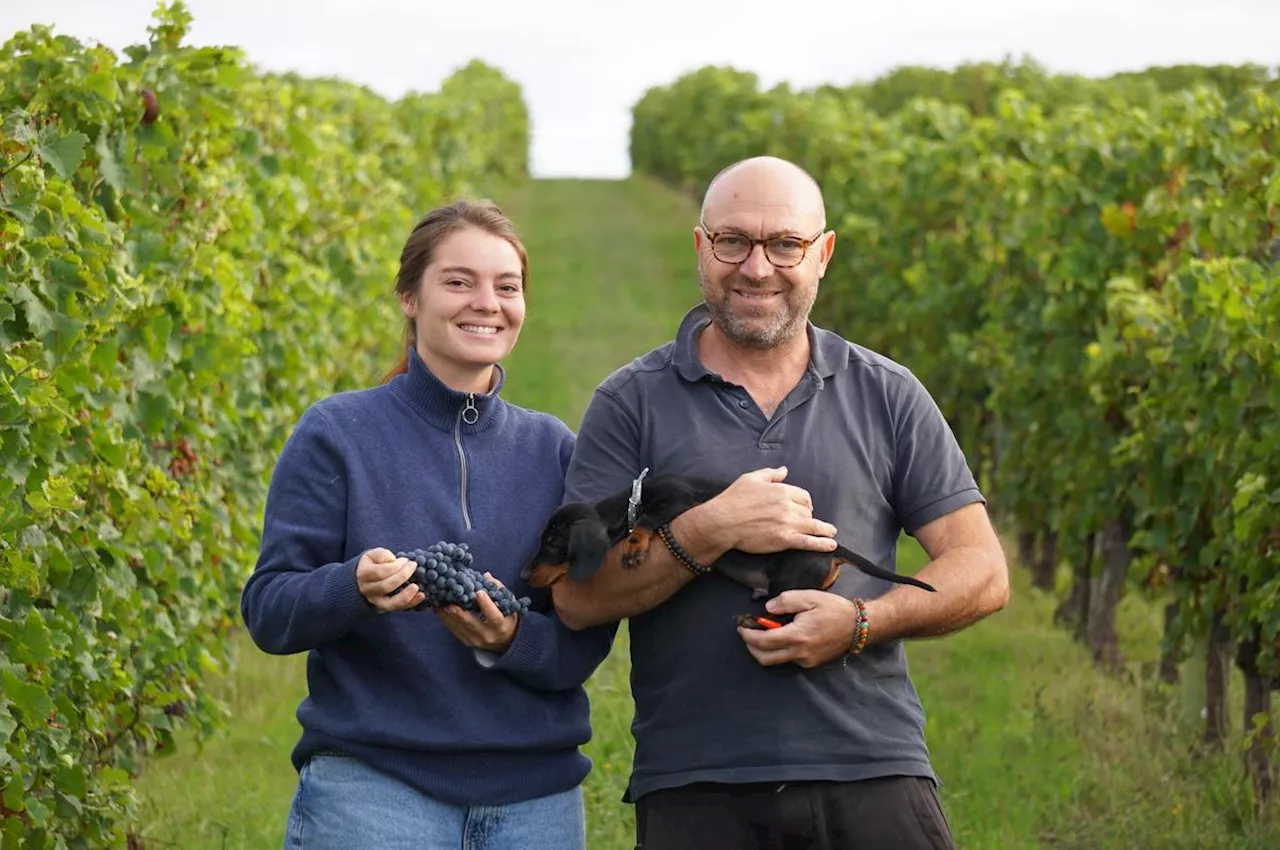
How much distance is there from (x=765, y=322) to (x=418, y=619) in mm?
899

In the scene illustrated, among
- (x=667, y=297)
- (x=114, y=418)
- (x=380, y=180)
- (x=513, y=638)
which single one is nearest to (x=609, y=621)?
(x=513, y=638)

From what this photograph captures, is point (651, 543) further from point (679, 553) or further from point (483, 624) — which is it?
point (483, 624)

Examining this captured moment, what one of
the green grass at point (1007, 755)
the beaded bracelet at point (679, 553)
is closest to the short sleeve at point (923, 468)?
the beaded bracelet at point (679, 553)

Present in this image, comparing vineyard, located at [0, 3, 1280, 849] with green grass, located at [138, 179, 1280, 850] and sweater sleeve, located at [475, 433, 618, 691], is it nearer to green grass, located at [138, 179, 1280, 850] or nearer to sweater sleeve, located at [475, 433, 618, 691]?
green grass, located at [138, 179, 1280, 850]

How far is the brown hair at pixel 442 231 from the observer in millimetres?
3408

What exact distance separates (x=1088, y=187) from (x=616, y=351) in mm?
10593

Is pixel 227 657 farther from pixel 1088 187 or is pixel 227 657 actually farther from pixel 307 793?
pixel 1088 187

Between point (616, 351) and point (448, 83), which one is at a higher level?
point (448, 83)

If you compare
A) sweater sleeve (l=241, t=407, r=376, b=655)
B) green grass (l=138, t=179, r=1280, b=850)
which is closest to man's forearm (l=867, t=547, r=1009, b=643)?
sweater sleeve (l=241, t=407, r=376, b=655)

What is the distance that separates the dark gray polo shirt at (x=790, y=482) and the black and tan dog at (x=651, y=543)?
4 centimetres

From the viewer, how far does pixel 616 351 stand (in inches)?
768

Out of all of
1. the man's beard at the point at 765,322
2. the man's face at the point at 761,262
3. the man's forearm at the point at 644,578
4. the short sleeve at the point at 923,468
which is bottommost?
the man's forearm at the point at 644,578

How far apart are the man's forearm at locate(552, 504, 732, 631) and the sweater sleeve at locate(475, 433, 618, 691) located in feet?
0.22

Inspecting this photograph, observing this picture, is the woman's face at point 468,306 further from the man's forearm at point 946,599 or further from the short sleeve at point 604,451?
the man's forearm at point 946,599
